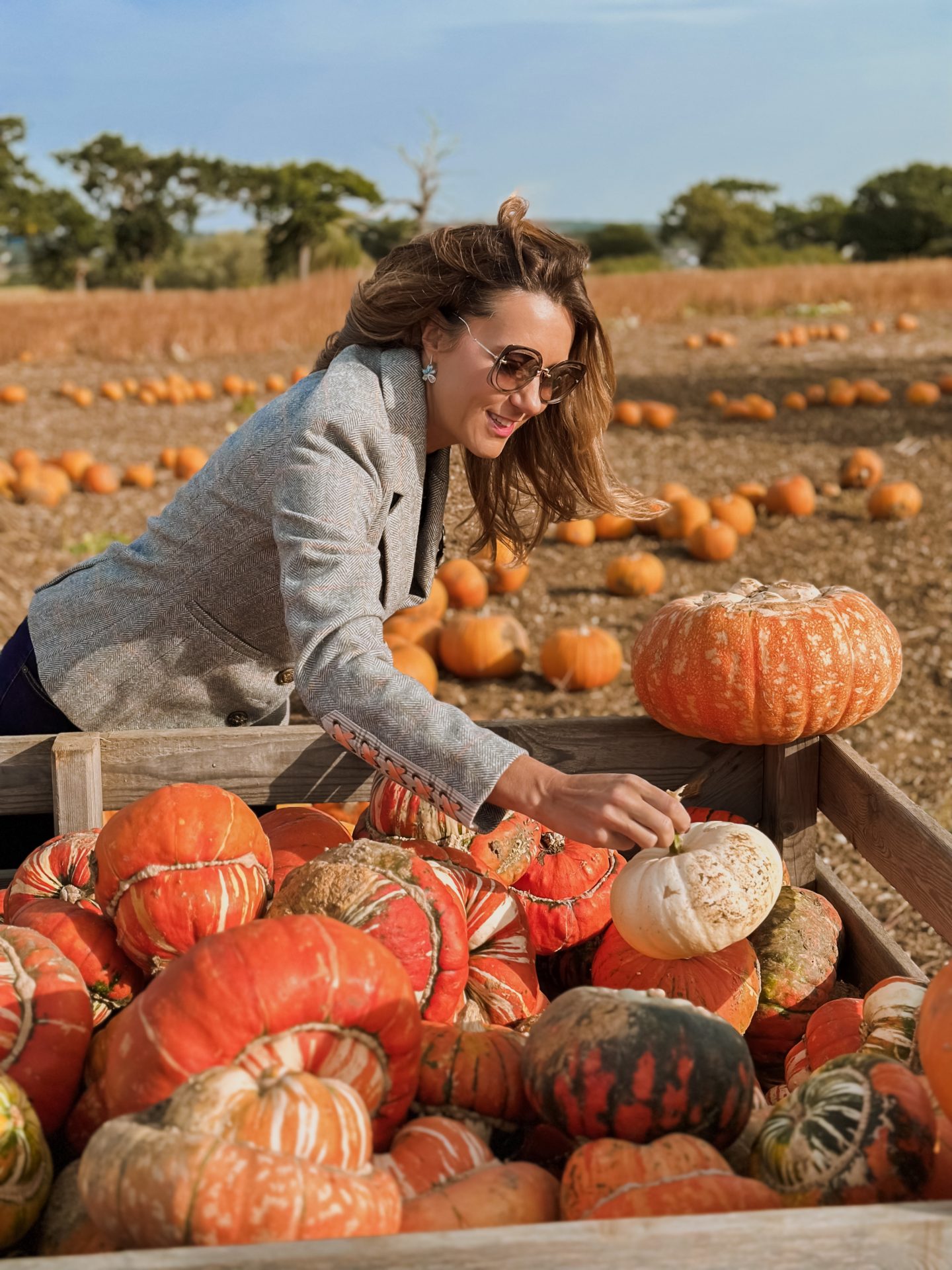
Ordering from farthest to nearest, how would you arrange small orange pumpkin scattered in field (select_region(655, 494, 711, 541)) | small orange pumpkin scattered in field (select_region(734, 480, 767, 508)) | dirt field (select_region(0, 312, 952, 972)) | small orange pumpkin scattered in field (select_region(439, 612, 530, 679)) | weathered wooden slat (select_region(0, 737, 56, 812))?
small orange pumpkin scattered in field (select_region(734, 480, 767, 508)) → small orange pumpkin scattered in field (select_region(655, 494, 711, 541)) → small orange pumpkin scattered in field (select_region(439, 612, 530, 679)) → dirt field (select_region(0, 312, 952, 972)) → weathered wooden slat (select_region(0, 737, 56, 812))

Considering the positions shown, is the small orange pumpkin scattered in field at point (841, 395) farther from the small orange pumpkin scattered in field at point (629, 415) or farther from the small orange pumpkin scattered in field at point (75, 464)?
the small orange pumpkin scattered in field at point (75, 464)

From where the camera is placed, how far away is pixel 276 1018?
1.39 meters

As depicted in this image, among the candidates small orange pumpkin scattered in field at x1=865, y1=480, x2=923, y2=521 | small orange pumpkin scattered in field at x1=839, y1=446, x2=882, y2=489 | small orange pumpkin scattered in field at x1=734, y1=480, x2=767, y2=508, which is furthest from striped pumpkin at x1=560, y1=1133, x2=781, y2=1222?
small orange pumpkin scattered in field at x1=839, y1=446, x2=882, y2=489

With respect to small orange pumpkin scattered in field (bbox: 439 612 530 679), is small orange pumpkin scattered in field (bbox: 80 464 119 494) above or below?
above

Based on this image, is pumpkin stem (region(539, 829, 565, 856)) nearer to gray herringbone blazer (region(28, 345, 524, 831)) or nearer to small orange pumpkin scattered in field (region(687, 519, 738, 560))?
gray herringbone blazer (region(28, 345, 524, 831))

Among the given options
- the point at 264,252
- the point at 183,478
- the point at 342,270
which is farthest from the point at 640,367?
the point at 264,252

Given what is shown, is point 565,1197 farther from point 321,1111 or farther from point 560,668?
point 560,668

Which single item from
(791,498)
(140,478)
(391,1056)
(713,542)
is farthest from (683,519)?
(391,1056)

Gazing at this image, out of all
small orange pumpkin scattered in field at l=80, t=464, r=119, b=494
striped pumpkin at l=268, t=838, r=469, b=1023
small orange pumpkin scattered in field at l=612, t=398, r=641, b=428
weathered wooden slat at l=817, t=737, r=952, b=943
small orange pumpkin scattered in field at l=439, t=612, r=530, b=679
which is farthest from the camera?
small orange pumpkin scattered in field at l=612, t=398, r=641, b=428

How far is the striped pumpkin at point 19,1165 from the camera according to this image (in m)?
1.39

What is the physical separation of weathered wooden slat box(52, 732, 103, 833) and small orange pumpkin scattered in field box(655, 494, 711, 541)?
18.8ft

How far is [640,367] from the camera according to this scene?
1703cm

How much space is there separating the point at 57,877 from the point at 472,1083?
971 millimetres

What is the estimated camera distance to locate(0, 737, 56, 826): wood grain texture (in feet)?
8.35
